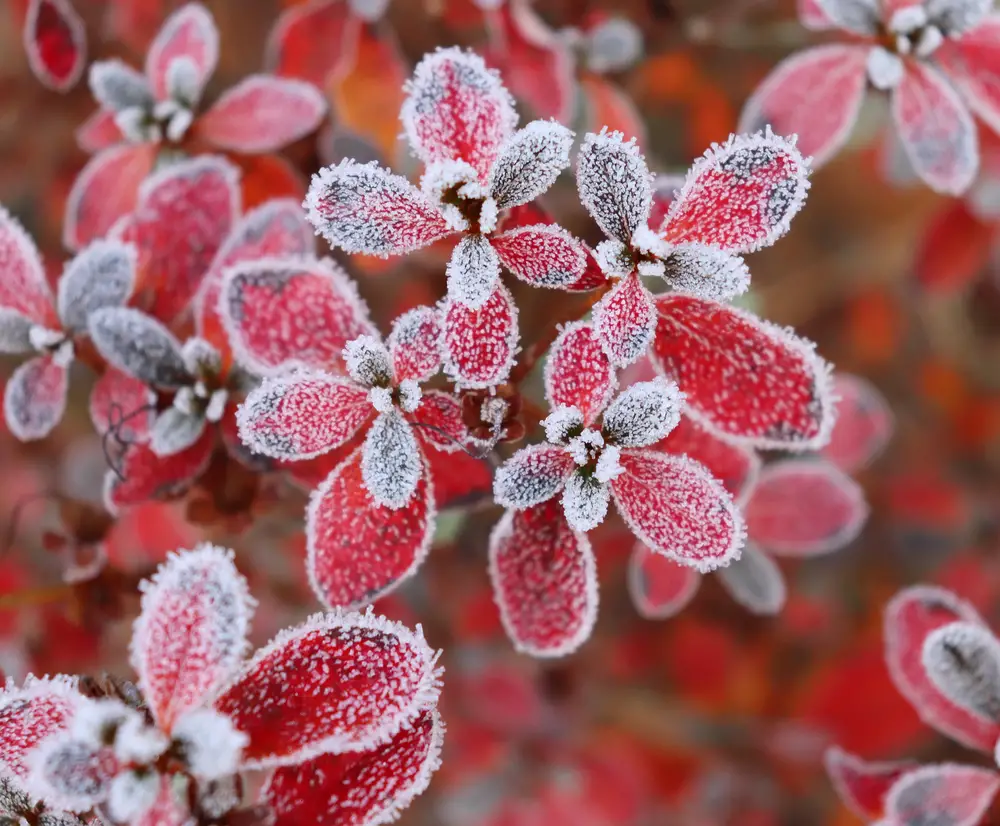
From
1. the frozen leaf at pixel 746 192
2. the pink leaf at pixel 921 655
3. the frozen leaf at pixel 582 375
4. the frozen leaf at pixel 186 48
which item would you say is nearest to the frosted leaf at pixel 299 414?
the frozen leaf at pixel 582 375

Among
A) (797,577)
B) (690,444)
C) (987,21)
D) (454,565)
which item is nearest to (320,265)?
(690,444)

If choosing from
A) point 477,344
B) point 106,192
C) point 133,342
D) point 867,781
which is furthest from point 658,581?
point 106,192

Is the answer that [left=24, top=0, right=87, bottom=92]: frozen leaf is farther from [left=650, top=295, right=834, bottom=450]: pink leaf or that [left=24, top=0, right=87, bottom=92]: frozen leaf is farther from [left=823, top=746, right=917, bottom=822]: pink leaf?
[left=823, top=746, right=917, bottom=822]: pink leaf

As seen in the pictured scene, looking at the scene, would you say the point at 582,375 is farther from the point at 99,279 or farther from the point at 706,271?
the point at 99,279

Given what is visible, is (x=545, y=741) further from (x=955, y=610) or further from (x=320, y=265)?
(x=320, y=265)

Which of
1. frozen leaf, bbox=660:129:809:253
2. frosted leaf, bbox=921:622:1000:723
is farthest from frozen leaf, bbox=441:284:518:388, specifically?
frosted leaf, bbox=921:622:1000:723

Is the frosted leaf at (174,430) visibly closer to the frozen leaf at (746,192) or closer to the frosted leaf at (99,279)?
the frosted leaf at (99,279)
